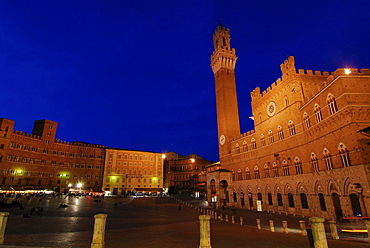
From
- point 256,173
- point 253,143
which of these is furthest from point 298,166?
point 253,143

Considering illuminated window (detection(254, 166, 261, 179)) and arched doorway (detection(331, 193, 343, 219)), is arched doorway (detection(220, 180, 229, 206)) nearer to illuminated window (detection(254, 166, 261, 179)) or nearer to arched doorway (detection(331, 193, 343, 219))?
illuminated window (detection(254, 166, 261, 179))

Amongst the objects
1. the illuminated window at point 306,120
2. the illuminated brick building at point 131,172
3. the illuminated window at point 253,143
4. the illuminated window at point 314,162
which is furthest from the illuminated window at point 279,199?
the illuminated brick building at point 131,172

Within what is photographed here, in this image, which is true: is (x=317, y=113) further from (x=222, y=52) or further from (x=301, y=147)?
(x=222, y=52)

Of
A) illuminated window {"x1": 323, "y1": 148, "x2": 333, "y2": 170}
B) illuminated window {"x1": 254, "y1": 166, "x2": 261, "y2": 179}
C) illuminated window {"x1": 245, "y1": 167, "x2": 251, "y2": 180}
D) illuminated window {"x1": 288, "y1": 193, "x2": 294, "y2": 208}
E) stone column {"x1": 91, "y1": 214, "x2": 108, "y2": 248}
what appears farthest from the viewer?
illuminated window {"x1": 245, "y1": 167, "x2": 251, "y2": 180}

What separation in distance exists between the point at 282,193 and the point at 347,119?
1452 centimetres

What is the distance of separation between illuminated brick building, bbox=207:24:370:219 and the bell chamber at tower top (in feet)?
10.6

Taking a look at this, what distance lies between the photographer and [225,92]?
47188 mm

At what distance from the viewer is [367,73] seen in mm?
18859

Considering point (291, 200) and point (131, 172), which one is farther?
point (131, 172)

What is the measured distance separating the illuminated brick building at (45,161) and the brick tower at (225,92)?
39.9 meters

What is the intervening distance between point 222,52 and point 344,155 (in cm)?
3773

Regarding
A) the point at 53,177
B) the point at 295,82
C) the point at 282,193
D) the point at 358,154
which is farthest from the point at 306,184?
the point at 53,177

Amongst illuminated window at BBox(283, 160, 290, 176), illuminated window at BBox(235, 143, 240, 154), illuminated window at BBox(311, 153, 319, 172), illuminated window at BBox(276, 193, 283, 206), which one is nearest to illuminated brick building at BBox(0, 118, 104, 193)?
illuminated window at BBox(235, 143, 240, 154)

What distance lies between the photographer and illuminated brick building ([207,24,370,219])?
17766 mm
